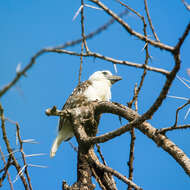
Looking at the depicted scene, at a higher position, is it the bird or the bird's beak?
the bird's beak

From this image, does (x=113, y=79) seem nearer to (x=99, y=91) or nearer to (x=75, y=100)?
(x=99, y=91)

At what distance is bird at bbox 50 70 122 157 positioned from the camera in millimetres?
5285

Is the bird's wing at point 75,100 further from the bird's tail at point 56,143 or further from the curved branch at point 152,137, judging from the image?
the curved branch at point 152,137

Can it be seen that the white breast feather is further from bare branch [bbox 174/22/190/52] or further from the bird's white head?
bare branch [bbox 174/22/190/52]

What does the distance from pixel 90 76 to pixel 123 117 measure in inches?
132

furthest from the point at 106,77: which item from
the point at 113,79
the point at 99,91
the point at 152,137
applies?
the point at 152,137

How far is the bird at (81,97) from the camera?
17.3 ft

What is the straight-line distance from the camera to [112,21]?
1.71 metres

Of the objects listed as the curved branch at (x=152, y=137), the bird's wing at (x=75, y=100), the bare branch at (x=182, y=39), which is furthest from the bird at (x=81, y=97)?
the bare branch at (x=182, y=39)

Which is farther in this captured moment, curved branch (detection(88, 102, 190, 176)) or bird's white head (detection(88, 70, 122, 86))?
bird's white head (detection(88, 70, 122, 86))

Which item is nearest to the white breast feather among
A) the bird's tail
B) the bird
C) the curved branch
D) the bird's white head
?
the bird

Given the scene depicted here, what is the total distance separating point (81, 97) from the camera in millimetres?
5309

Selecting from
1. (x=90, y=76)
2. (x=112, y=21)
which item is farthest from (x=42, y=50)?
(x=90, y=76)

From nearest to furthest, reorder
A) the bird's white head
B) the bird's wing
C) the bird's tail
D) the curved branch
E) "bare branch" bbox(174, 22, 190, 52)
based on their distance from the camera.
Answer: "bare branch" bbox(174, 22, 190, 52) → the curved branch → the bird's wing → the bird's tail → the bird's white head
